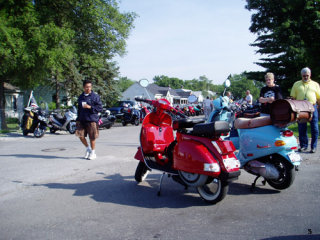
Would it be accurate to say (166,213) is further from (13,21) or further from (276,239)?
(13,21)

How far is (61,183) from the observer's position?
539 centimetres

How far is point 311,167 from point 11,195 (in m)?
5.62

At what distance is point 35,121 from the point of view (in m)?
13.3

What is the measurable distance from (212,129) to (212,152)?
1.00 ft

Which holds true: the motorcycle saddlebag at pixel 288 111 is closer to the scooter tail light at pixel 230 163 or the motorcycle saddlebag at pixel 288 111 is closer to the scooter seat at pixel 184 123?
the scooter tail light at pixel 230 163

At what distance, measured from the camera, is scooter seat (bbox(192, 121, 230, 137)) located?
392cm

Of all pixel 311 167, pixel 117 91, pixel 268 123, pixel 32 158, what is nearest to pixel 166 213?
pixel 268 123

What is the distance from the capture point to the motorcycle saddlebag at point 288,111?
412 centimetres

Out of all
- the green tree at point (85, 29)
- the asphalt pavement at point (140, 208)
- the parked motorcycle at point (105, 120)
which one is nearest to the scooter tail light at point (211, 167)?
the asphalt pavement at point (140, 208)

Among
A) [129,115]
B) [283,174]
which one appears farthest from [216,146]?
[129,115]

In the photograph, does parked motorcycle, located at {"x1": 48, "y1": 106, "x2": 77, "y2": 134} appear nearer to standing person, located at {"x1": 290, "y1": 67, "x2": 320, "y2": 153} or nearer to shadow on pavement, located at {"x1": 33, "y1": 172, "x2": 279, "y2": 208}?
shadow on pavement, located at {"x1": 33, "y1": 172, "x2": 279, "y2": 208}

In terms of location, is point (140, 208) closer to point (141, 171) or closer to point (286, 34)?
point (141, 171)

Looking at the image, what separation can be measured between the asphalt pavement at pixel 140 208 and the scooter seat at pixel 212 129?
0.97 metres

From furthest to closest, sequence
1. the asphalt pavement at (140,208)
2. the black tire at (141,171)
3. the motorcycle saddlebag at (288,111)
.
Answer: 1. the black tire at (141,171)
2. the motorcycle saddlebag at (288,111)
3. the asphalt pavement at (140,208)
